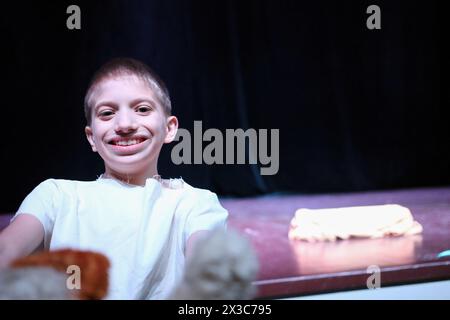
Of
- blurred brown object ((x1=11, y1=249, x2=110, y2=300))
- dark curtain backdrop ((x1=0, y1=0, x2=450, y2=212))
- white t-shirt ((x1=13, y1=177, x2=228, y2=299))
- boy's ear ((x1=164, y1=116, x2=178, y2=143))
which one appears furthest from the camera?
dark curtain backdrop ((x1=0, y1=0, x2=450, y2=212))

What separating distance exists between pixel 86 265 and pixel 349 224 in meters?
0.92

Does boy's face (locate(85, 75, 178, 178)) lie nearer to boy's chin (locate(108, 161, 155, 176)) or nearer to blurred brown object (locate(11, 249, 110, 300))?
boy's chin (locate(108, 161, 155, 176))

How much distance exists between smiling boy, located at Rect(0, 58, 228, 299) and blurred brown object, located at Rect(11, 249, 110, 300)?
22 millimetres

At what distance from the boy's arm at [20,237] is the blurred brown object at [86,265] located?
76mm

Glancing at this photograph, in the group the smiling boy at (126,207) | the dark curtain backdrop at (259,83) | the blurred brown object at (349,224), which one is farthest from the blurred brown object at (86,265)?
the dark curtain backdrop at (259,83)

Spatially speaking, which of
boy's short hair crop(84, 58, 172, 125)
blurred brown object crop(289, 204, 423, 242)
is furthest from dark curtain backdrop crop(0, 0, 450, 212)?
boy's short hair crop(84, 58, 172, 125)

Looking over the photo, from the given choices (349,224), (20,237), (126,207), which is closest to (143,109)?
(126,207)

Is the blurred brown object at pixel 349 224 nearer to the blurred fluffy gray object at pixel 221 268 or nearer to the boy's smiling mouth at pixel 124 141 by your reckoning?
the boy's smiling mouth at pixel 124 141

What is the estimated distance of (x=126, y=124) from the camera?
3.67 ft

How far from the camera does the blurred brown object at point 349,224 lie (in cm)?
158

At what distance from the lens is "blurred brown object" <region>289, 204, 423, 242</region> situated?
5.19ft
